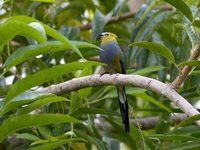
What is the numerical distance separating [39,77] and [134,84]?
9.0 inches

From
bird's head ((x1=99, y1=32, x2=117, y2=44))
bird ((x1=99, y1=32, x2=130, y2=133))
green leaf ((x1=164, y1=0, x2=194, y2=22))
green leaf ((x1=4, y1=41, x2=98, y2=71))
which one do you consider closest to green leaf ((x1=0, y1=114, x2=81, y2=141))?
green leaf ((x1=4, y1=41, x2=98, y2=71))

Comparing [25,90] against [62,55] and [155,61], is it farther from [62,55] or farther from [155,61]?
[155,61]

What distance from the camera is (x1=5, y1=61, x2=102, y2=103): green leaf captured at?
1156mm

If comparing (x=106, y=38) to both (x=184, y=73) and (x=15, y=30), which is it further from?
(x=15, y=30)

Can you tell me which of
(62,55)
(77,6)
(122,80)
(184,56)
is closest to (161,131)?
(184,56)

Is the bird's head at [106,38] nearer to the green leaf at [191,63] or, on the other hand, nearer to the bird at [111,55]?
the bird at [111,55]

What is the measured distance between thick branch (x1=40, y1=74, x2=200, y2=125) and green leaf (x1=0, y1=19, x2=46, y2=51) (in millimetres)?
213

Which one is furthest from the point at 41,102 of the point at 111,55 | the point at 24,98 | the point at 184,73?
the point at 111,55

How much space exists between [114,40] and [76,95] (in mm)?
569

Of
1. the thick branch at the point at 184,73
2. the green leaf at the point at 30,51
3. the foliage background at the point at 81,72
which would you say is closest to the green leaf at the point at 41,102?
the foliage background at the point at 81,72

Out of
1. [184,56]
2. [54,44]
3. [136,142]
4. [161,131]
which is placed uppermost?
[54,44]

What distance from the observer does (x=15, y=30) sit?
109 cm

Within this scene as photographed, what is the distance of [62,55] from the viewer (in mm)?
1984

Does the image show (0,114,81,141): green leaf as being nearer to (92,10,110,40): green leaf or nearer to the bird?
the bird
